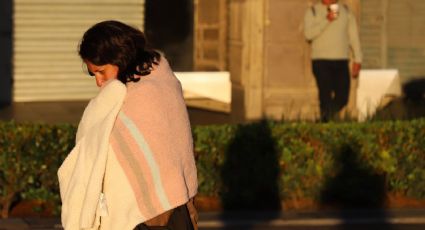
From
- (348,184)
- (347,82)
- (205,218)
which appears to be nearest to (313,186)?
(348,184)

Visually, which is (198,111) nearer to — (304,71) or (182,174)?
(304,71)

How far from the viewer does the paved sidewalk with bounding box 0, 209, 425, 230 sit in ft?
34.9

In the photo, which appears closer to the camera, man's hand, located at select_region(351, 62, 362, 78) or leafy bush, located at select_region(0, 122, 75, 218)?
leafy bush, located at select_region(0, 122, 75, 218)

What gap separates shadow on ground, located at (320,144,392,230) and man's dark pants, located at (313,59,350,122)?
4315 millimetres

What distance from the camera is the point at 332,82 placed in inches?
659

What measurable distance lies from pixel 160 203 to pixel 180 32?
14.2m

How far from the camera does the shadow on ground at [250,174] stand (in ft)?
37.5

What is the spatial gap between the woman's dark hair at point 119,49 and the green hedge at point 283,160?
18.4 feet

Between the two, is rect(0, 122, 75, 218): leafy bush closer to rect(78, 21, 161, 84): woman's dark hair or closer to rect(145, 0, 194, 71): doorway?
rect(78, 21, 161, 84): woman's dark hair

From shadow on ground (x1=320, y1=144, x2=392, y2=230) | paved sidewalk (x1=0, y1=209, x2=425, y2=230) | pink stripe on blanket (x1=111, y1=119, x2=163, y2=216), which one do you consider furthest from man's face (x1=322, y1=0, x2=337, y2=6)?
pink stripe on blanket (x1=111, y1=119, x2=163, y2=216)

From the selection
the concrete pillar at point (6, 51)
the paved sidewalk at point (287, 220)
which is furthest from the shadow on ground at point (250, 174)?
the concrete pillar at point (6, 51)

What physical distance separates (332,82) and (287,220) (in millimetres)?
6055

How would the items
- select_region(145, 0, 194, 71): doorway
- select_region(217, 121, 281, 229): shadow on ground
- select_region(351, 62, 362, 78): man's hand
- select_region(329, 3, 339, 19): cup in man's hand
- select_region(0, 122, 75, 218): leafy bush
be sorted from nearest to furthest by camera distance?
1. select_region(0, 122, 75, 218): leafy bush
2. select_region(217, 121, 281, 229): shadow on ground
3. select_region(351, 62, 362, 78): man's hand
4. select_region(329, 3, 339, 19): cup in man's hand
5. select_region(145, 0, 194, 71): doorway

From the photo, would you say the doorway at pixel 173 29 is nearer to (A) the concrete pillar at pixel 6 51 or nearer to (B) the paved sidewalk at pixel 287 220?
(A) the concrete pillar at pixel 6 51
